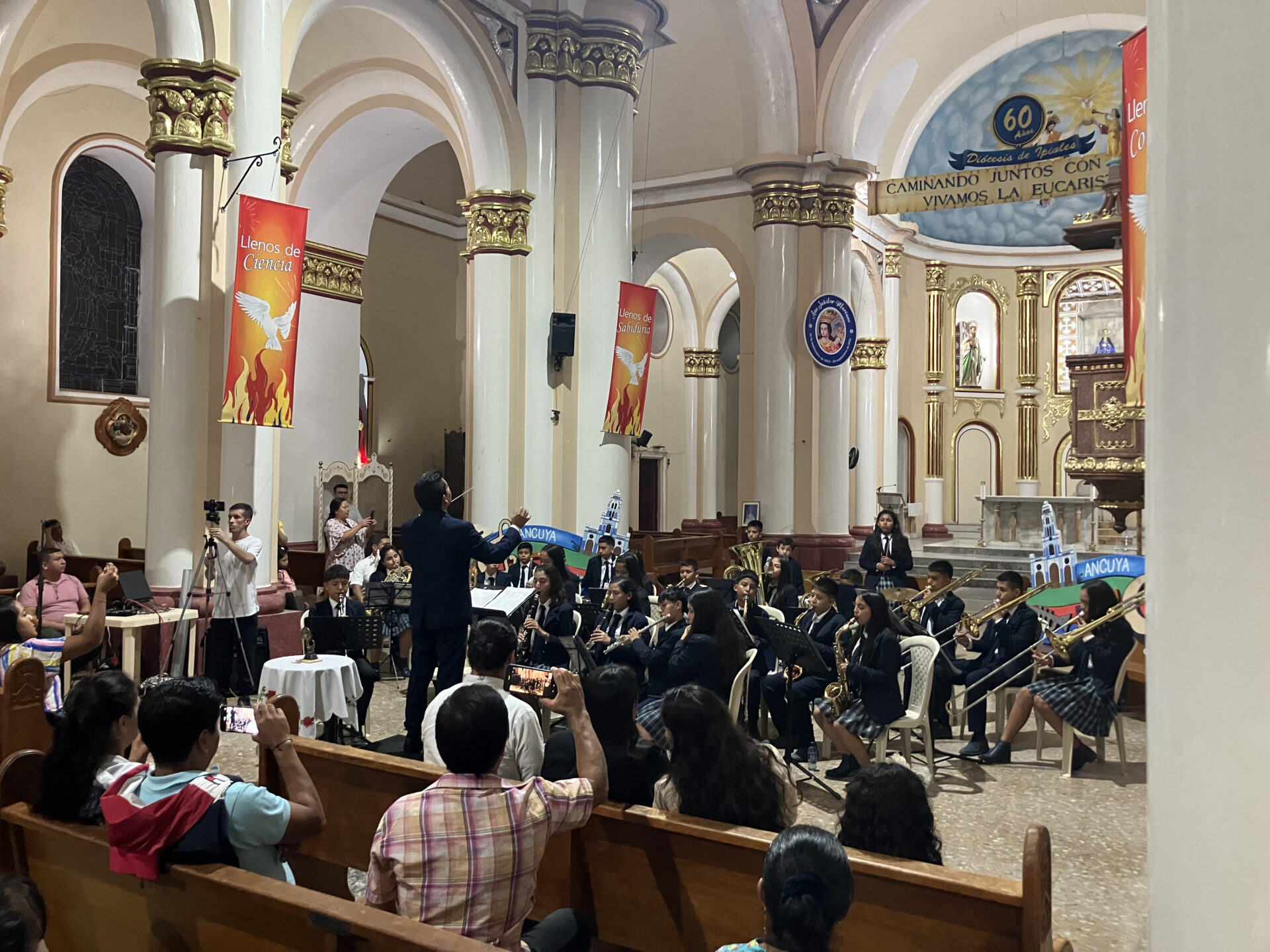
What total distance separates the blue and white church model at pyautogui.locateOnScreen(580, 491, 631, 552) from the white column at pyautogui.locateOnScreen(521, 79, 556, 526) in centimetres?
52

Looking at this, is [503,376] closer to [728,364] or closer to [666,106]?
[666,106]

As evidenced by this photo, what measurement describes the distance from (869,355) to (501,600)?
14.1 metres

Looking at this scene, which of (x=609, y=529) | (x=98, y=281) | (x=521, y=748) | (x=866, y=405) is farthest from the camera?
(x=866, y=405)

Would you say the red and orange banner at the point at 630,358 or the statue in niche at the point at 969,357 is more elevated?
the statue in niche at the point at 969,357

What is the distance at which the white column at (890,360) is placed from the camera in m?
21.0

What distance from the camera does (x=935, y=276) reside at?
79.7 ft

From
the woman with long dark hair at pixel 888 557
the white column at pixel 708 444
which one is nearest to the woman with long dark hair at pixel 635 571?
the woman with long dark hair at pixel 888 557

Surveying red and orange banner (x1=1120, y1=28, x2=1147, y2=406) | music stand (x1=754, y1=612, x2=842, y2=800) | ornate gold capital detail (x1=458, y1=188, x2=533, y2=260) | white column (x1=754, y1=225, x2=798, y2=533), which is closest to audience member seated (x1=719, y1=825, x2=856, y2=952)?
red and orange banner (x1=1120, y1=28, x2=1147, y2=406)

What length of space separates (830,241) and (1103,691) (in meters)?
9.84

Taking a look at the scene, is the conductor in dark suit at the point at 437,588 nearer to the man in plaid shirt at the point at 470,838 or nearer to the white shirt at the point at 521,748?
the white shirt at the point at 521,748

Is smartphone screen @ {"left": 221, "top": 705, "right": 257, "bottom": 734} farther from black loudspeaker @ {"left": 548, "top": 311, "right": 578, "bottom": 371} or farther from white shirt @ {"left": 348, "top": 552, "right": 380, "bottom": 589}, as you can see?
black loudspeaker @ {"left": 548, "top": 311, "right": 578, "bottom": 371}

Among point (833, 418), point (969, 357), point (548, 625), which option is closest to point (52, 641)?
point (548, 625)

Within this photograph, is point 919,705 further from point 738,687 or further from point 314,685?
point 314,685

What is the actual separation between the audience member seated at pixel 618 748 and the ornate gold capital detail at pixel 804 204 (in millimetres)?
12254
